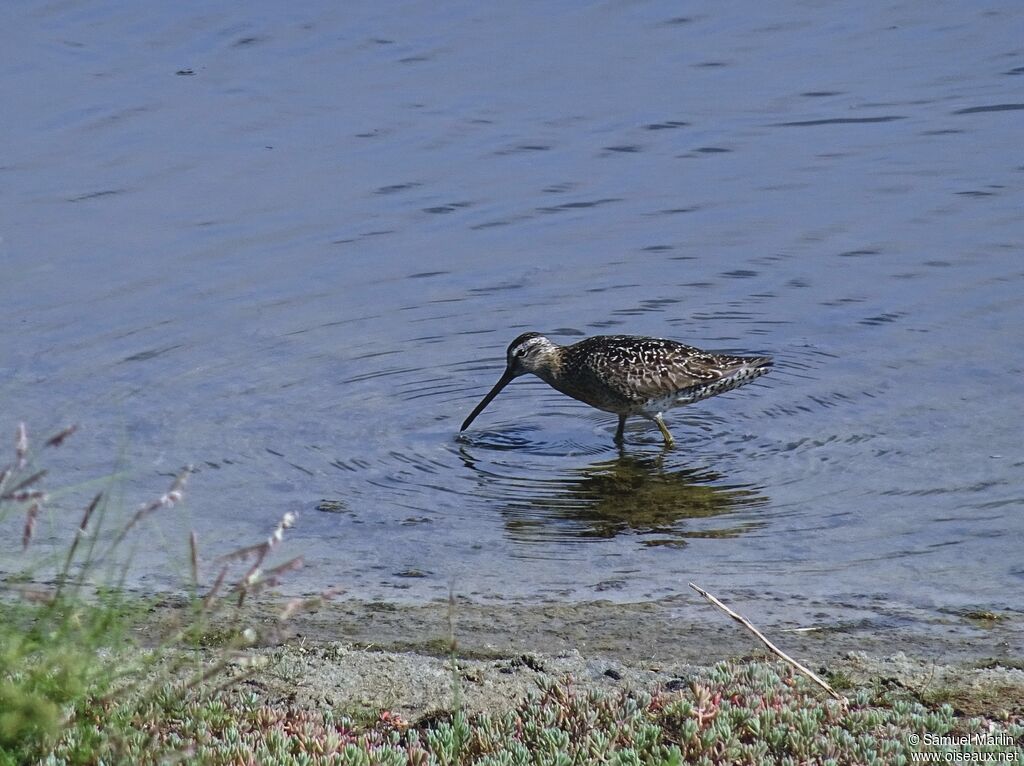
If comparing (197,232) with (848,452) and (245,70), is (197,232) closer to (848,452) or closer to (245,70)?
(245,70)

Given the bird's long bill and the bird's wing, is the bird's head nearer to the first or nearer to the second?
the bird's long bill

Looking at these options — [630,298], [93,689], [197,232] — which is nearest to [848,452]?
[630,298]

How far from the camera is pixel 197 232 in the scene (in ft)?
47.9

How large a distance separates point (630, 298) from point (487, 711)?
7.27m

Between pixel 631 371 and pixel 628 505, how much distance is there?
5.15ft

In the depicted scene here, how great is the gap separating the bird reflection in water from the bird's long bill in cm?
97

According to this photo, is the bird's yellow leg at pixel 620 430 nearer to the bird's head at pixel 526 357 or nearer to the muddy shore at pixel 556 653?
the bird's head at pixel 526 357

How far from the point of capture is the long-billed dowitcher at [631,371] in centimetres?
1105

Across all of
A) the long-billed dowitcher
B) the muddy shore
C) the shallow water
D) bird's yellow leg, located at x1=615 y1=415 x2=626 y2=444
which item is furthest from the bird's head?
the muddy shore

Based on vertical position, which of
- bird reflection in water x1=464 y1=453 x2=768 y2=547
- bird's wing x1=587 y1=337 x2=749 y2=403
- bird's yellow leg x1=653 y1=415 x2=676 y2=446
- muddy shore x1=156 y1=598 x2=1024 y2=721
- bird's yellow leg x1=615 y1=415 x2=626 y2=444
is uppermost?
muddy shore x1=156 y1=598 x2=1024 y2=721

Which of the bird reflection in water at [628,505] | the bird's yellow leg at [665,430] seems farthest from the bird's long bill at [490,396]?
the bird's yellow leg at [665,430]

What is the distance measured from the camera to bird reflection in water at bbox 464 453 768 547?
9.18 m

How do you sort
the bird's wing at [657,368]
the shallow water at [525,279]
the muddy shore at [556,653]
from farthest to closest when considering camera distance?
the bird's wing at [657,368], the shallow water at [525,279], the muddy shore at [556,653]

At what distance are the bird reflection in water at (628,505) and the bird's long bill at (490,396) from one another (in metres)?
0.97
